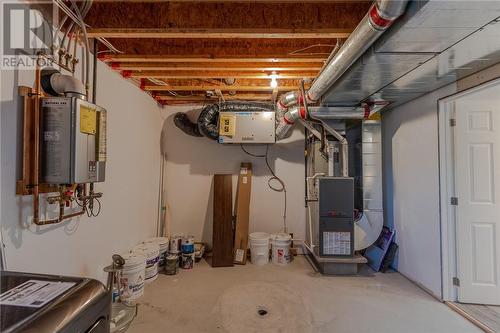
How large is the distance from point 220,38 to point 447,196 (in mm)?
2746

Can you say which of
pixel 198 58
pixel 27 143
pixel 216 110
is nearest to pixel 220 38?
pixel 198 58

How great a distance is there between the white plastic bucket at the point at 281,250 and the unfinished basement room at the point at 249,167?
0.19 feet

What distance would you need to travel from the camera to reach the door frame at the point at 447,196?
2436mm

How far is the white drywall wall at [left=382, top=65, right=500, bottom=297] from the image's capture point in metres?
Result: 2.58

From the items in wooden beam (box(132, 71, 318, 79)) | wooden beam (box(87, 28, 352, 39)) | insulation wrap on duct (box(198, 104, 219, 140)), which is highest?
wooden beam (box(132, 71, 318, 79))

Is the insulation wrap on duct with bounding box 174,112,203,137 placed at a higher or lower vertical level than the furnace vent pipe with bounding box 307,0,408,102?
lower

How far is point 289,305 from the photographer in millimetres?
2344

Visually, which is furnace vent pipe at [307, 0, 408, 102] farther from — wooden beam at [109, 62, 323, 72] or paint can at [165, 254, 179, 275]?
paint can at [165, 254, 179, 275]

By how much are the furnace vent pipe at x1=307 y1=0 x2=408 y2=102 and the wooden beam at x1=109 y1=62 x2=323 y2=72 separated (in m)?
0.35

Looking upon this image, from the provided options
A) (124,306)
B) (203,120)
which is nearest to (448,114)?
(203,120)

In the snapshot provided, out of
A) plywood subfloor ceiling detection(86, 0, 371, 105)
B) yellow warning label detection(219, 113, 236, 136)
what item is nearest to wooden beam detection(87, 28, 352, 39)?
plywood subfloor ceiling detection(86, 0, 371, 105)

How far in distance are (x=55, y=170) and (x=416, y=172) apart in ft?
11.4

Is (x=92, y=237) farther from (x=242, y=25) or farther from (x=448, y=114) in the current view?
(x=448, y=114)

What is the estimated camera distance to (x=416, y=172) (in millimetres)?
2867
